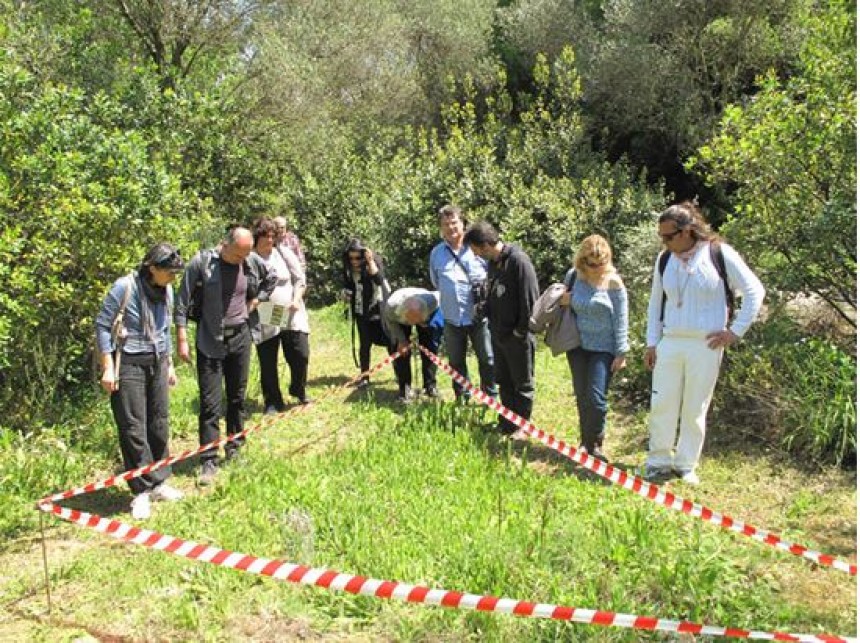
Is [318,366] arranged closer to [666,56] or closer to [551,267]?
[551,267]

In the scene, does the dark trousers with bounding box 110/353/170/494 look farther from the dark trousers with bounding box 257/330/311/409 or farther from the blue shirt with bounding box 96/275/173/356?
the dark trousers with bounding box 257/330/311/409

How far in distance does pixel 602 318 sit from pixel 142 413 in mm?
3307

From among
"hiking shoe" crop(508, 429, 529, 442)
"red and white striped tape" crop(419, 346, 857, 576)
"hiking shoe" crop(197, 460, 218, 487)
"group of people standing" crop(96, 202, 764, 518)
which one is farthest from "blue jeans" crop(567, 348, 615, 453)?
"hiking shoe" crop(197, 460, 218, 487)

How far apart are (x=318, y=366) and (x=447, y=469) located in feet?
15.0

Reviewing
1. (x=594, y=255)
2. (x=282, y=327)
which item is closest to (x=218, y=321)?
(x=282, y=327)

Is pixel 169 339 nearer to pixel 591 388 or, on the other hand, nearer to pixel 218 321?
pixel 218 321

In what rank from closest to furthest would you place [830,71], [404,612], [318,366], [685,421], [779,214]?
[404,612]
[685,421]
[830,71]
[779,214]
[318,366]

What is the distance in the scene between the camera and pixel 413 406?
656 centimetres

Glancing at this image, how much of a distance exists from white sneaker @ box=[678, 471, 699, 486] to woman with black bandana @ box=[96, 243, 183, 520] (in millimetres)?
3688

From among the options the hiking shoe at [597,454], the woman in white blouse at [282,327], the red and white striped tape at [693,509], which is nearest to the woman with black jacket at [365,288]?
the woman in white blouse at [282,327]

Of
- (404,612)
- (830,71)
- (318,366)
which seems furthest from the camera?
(318,366)

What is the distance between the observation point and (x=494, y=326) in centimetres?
588

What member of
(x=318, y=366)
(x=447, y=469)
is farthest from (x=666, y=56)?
(x=447, y=469)

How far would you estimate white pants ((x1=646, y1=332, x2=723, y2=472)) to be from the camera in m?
4.87
